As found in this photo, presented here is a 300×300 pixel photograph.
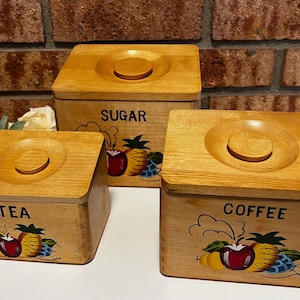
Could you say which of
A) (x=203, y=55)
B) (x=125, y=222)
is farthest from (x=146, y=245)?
(x=203, y=55)

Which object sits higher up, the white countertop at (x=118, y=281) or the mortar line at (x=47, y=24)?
the mortar line at (x=47, y=24)

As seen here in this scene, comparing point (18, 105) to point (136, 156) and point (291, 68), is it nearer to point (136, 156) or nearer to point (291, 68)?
point (136, 156)

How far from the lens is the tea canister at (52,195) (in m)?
0.47

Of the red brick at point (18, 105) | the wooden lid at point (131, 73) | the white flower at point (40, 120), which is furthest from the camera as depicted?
the red brick at point (18, 105)

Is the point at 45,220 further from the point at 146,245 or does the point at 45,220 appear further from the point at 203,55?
the point at 203,55

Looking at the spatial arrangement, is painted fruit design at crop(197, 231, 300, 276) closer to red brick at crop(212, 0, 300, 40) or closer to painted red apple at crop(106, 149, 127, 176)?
painted red apple at crop(106, 149, 127, 176)

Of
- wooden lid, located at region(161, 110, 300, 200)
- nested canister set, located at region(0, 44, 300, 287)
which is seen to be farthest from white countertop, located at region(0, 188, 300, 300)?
wooden lid, located at region(161, 110, 300, 200)

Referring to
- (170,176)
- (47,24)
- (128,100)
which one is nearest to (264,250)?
(170,176)

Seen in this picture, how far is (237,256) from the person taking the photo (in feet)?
1.57

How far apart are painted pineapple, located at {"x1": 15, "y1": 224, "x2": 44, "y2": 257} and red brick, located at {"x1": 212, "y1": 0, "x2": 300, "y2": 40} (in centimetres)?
38

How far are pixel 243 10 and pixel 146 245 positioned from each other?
0.35m

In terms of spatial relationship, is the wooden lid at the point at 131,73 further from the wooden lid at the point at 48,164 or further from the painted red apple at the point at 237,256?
the painted red apple at the point at 237,256

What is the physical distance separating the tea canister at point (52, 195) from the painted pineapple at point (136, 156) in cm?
6

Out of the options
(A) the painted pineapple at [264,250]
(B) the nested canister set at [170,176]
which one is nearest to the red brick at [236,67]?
(B) the nested canister set at [170,176]
